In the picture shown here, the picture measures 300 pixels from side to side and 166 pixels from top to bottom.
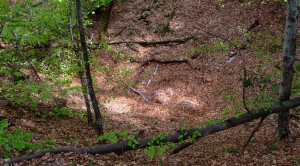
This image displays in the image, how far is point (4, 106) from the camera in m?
6.93

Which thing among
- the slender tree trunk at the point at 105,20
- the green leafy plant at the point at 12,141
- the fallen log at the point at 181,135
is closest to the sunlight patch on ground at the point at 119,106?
the fallen log at the point at 181,135

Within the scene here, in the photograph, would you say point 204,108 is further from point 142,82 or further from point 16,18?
point 16,18

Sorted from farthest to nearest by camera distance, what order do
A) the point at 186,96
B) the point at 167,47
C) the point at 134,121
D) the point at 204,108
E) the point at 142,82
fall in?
the point at 167,47, the point at 142,82, the point at 186,96, the point at 204,108, the point at 134,121

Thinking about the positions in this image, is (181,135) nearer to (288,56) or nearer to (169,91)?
(288,56)

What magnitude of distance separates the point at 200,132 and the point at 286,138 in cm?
295

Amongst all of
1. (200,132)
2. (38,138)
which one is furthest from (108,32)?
(200,132)

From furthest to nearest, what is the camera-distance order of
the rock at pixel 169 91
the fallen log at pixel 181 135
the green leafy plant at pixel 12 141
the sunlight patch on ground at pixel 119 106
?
the rock at pixel 169 91
the sunlight patch on ground at pixel 119 106
the fallen log at pixel 181 135
the green leafy plant at pixel 12 141

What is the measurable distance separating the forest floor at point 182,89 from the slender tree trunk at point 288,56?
1.90ft

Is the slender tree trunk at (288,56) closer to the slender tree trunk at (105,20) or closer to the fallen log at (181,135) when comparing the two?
the fallen log at (181,135)

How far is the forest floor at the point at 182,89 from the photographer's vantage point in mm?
5766

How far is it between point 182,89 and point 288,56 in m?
6.95

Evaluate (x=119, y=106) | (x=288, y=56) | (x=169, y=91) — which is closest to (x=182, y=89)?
(x=169, y=91)

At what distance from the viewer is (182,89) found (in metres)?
11.8

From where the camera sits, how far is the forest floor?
5.77 m
